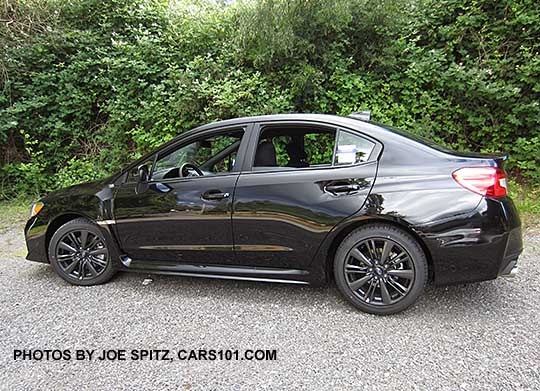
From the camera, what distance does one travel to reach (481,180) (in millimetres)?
2514

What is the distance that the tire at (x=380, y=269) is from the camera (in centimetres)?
262

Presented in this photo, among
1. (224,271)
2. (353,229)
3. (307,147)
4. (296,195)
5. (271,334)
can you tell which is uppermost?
(307,147)

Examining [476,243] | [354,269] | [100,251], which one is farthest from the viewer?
[100,251]

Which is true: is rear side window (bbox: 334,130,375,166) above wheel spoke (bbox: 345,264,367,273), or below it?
above

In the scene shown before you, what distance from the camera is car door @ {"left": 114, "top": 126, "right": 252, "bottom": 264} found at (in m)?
3.00

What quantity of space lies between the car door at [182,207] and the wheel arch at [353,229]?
0.82 m

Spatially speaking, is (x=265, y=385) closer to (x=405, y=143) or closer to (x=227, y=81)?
(x=405, y=143)

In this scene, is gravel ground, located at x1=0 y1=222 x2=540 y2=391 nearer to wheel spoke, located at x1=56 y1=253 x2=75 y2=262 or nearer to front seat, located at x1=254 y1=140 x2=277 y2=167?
wheel spoke, located at x1=56 y1=253 x2=75 y2=262

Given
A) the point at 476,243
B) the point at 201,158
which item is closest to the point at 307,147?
the point at 201,158

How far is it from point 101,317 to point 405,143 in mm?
2782

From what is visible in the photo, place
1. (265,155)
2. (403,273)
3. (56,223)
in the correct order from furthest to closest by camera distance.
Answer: (56,223) → (265,155) → (403,273)

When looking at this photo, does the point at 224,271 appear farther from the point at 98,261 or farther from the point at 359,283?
the point at 98,261

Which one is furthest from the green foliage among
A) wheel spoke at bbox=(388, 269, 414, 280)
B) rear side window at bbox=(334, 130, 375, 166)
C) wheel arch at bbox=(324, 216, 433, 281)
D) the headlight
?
wheel spoke at bbox=(388, 269, 414, 280)

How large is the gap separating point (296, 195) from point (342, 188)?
1.19ft
